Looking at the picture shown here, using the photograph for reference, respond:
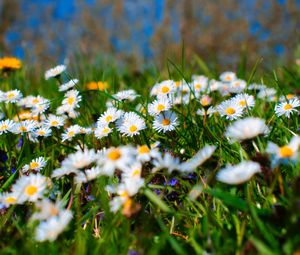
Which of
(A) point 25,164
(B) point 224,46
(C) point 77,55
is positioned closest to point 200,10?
(B) point 224,46

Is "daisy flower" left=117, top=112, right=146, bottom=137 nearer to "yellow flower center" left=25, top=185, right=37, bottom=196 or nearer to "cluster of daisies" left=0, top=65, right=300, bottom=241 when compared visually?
"cluster of daisies" left=0, top=65, right=300, bottom=241

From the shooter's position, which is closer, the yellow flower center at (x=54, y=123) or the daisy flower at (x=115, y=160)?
the daisy flower at (x=115, y=160)

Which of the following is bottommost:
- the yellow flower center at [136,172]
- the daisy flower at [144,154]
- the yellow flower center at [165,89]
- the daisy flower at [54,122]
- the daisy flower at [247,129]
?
the daisy flower at [54,122]

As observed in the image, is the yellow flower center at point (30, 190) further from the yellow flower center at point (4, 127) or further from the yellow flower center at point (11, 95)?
the yellow flower center at point (11, 95)

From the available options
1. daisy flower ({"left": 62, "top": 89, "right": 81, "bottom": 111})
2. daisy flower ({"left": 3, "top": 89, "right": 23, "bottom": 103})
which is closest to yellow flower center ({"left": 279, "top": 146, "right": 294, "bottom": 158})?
daisy flower ({"left": 62, "top": 89, "right": 81, "bottom": 111})

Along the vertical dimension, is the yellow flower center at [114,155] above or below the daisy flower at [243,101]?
above

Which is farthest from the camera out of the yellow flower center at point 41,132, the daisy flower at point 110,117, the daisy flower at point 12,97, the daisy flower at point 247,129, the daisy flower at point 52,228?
the daisy flower at point 12,97

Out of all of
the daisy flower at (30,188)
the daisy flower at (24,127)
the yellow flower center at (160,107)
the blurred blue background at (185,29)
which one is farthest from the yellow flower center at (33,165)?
the blurred blue background at (185,29)

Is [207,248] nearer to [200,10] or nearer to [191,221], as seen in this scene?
[191,221]
